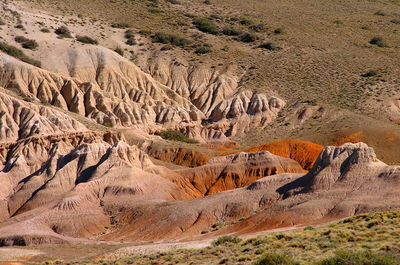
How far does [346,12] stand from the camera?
157m

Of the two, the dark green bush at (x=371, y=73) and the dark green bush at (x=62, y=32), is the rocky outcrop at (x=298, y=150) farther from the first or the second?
the dark green bush at (x=62, y=32)

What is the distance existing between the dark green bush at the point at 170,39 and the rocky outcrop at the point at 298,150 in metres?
44.7

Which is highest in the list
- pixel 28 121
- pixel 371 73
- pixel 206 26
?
pixel 206 26

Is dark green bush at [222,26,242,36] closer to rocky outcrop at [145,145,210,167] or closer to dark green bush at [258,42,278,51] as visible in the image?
dark green bush at [258,42,278,51]

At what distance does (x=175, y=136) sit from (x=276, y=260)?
81.2 meters

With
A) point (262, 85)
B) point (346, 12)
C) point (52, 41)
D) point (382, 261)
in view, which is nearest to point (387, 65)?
point (262, 85)

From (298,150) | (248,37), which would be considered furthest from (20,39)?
(298,150)

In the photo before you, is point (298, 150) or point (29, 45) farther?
point (29, 45)

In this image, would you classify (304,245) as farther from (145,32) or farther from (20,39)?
(145,32)

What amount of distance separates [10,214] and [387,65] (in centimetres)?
7376

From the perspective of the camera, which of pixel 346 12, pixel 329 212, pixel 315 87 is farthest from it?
pixel 346 12

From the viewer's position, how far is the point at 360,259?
86.6 ft

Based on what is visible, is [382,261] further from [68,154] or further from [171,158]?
[171,158]

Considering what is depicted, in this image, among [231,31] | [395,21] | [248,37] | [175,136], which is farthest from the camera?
[395,21]
